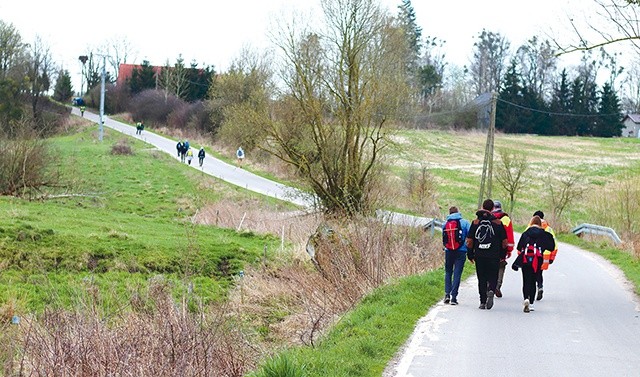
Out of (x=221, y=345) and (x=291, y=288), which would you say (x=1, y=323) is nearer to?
(x=291, y=288)

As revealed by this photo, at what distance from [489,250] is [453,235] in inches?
31.1

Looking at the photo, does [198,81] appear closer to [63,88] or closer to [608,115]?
[63,88]

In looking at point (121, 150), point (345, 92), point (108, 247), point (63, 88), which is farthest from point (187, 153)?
point (63, 88)

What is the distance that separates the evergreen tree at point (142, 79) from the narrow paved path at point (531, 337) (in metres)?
92.0

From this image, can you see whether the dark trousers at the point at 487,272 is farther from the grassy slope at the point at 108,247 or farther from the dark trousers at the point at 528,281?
the grassy slope at the point at 108,247

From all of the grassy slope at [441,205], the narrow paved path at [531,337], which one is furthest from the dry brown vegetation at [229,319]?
the narrow paved path at [531,337]

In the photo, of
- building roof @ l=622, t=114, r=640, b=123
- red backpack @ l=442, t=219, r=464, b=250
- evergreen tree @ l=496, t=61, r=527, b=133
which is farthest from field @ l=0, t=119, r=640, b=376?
building roof @ l=622, t=114, r=640, b=123

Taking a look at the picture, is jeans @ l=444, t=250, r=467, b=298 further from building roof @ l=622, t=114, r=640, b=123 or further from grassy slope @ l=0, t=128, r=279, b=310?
building roof @ l=622, t=114, r=640, b=123

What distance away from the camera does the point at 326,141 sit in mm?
32688

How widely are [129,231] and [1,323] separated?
1186 cm

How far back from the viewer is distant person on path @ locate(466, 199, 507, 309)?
14.0m

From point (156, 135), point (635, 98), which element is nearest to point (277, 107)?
point (156, 135)

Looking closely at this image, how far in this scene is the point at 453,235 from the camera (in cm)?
1453

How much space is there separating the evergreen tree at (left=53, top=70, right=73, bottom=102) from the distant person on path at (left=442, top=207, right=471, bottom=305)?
103321 mm
